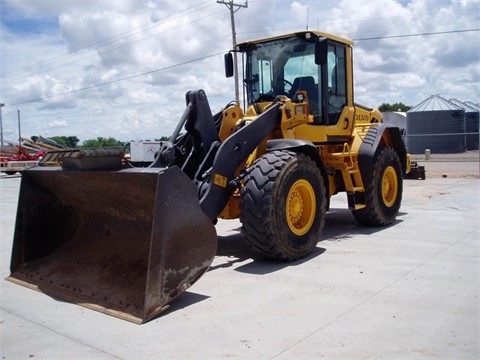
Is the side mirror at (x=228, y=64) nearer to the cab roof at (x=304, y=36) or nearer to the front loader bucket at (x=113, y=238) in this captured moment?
the cab roof at (x=304, y=36)

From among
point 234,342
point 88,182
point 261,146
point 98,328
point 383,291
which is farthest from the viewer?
point 261,146

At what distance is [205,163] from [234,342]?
2832 millimetres

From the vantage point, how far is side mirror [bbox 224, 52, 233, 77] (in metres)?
8.22

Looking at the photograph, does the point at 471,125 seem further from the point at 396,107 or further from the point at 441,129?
the point at 396,107

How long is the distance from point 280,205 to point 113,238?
186cm

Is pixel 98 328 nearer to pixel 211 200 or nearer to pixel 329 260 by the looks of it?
pixel 211 200

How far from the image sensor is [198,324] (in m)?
4.17

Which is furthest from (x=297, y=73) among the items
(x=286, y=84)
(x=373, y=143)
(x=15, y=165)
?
(x=15, y=165)

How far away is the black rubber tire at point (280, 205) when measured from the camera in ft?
18.3

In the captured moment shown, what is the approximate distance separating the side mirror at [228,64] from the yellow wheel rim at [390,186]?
308 cm

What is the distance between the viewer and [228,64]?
834 cm

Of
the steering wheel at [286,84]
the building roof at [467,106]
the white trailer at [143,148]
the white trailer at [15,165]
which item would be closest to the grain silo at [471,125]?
the building roof at [467,106]

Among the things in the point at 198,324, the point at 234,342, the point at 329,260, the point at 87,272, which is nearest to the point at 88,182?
the point at 87,272

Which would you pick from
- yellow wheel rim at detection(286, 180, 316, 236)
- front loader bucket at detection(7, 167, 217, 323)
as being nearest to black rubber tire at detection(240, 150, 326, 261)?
yellow wheel rim at detection(286, 180, 316, 236)
